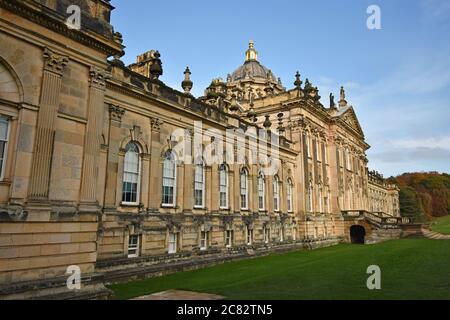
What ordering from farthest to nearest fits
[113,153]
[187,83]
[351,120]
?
[351,120], [187,83], [113,153]

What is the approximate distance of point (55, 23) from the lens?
1152 cm

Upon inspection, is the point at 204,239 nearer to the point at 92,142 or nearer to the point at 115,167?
the point at 115,167

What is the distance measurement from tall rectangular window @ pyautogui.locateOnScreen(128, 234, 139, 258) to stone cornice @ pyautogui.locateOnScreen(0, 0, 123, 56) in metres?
8.55

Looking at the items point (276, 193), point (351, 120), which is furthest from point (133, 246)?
point (351, 120)

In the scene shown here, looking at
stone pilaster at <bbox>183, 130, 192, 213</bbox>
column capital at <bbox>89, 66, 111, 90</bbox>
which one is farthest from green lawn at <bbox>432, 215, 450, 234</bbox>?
column capital at <bbox>89, 66, 111, 90</bbox>

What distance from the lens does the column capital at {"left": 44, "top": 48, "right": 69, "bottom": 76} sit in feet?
37.3

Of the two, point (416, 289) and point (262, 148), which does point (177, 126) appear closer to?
point (262, 148)


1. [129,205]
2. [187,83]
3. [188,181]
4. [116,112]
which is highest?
[187,83]

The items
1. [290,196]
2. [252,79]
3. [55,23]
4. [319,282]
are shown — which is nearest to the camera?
[55,23]

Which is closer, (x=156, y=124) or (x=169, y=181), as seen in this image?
(x=156, y=124)

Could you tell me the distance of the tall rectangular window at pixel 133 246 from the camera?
16547 millimetres

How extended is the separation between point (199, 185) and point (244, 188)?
565 centimetres
